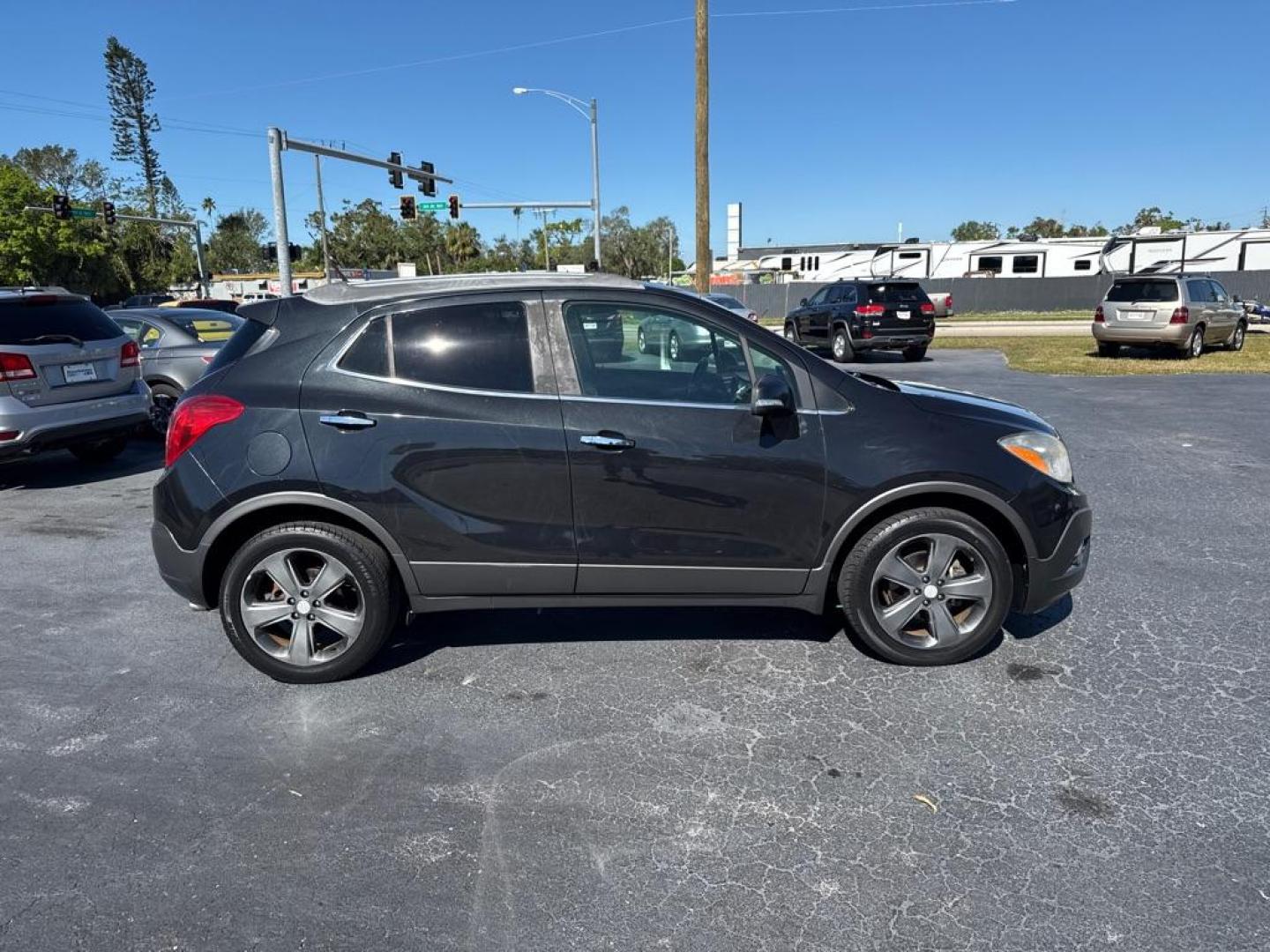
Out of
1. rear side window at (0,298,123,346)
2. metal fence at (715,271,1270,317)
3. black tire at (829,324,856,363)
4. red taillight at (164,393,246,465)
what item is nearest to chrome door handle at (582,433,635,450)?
red taillight at (164,393,246,465)

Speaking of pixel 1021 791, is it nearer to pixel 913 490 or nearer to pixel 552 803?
pixel 913 490

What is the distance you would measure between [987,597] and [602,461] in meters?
1.86

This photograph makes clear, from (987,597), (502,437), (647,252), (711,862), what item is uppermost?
(647,252)

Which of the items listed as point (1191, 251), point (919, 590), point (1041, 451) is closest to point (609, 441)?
point (919, 590)

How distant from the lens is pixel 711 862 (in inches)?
107

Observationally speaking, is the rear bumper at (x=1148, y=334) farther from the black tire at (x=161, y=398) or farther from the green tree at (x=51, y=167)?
the green tree at (x=51, y=167)

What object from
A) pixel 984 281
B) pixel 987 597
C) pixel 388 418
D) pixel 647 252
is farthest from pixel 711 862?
pixel 647 252

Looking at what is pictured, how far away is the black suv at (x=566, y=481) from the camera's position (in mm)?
3754

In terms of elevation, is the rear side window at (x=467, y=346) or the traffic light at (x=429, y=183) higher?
the traffic light at (x=429, y=183)

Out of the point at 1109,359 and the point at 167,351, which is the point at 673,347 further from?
the point at 1109,359

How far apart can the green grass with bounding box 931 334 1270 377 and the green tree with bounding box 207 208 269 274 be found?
89.2 meters

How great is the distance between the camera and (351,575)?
3.86 meters

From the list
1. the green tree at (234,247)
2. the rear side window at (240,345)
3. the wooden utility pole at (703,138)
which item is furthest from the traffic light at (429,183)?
the green tree at (234,247)

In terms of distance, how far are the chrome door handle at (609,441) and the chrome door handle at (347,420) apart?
3.12 feet
